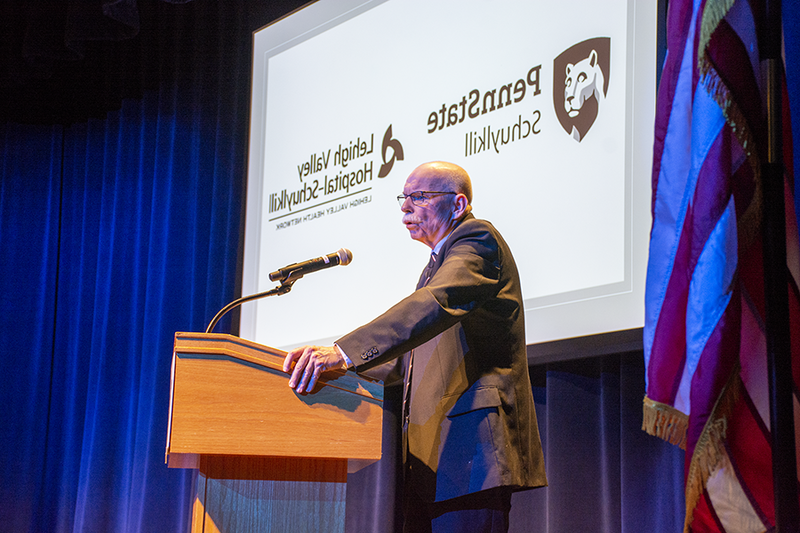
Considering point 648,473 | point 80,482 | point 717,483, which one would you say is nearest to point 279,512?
point 717,483

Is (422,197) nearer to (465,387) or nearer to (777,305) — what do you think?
(465,387)

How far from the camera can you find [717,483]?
5.34 feet

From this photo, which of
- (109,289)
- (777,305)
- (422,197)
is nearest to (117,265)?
(109,289)

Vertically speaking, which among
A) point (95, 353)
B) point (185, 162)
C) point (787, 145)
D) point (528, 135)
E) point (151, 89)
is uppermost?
point (151, 89)

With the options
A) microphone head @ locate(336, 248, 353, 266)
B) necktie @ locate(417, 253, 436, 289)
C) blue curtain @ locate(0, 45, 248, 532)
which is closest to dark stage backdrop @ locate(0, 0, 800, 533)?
blue curtain @ locate(0, 45, 248, 532)

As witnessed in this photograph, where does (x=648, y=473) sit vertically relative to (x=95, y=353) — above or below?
below

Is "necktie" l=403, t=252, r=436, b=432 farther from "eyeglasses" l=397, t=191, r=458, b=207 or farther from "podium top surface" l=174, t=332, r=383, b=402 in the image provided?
"podium top surface" l=174, t=332, r=383, b=402

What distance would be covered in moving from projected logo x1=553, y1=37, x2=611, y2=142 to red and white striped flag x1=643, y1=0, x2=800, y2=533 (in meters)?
1.26

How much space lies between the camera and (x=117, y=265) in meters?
5.21

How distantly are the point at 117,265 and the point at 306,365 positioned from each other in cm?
379

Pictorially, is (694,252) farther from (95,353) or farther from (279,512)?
(95,353)

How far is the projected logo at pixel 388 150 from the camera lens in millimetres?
3762

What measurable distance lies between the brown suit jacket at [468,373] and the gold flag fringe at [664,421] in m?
0.47

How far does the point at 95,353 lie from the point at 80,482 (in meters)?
0.77
